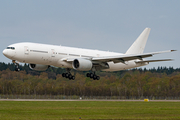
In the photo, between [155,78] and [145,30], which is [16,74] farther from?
[145,30]

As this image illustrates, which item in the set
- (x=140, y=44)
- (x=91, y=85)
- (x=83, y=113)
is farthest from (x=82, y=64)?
(x=91, y=85)

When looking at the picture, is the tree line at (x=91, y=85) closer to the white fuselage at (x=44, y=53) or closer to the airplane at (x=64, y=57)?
the airplane at (x=64, y=57)

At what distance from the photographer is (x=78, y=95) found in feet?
306

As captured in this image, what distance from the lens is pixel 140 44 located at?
5653cm

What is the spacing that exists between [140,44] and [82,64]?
16.9m

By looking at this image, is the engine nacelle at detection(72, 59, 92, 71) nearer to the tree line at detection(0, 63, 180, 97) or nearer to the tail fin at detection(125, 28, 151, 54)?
the tail fin at detection(125, 28, 151, 54)

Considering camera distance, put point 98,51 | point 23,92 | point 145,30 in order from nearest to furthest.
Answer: point 98,51 → point 145,30 → point 23,92

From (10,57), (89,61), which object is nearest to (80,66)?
(89,61)

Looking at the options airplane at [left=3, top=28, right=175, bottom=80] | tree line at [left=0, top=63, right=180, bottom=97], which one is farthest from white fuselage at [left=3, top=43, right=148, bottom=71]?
tree line at [left=0, top=63, right=180, bottom=97]

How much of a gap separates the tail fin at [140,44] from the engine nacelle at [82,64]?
1315 centimetres

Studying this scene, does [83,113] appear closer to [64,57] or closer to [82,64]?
[82,64]

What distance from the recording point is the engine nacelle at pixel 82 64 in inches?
1710

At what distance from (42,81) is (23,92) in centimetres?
638

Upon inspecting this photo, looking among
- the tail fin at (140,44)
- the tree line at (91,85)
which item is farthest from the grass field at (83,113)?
the tree line at (91,85)
